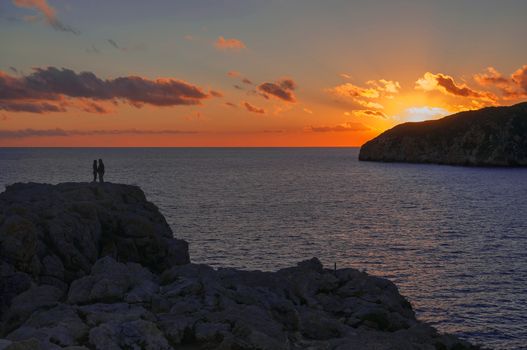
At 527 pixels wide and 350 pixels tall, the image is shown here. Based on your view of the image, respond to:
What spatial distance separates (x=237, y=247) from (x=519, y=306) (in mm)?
26346

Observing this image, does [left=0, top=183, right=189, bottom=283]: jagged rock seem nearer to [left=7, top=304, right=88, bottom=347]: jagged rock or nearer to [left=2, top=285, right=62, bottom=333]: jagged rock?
[left=2, top=285, right=62, bottom=333]: jagged rock

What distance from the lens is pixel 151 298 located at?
62.7 feet

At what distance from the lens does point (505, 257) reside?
46844mm

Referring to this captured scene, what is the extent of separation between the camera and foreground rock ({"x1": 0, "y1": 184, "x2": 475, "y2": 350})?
15844 millimetres

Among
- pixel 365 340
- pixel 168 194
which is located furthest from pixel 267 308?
pixel 168 194

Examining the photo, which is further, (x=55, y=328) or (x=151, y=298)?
(x=151, y=298)

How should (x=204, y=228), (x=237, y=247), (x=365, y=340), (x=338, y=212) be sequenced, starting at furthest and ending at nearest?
1. (x=338, y=212)
2. (x=204, y=228)
3. (x=237, y=247)
4. (x=365, y=340)

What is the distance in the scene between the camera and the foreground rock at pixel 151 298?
1584cm

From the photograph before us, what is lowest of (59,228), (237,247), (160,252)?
(237,247)

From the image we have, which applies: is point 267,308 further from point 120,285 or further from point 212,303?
point 120,285

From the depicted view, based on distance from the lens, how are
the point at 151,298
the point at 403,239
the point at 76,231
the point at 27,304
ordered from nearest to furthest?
the point at 27,304 → the point at 151,298 → the point at 76,231 → the point at 403,239

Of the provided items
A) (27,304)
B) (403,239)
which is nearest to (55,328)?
(27,304)

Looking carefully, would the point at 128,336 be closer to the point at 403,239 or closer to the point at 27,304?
the point at 27,304

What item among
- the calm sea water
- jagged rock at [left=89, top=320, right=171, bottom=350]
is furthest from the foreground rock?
the calm sea water
